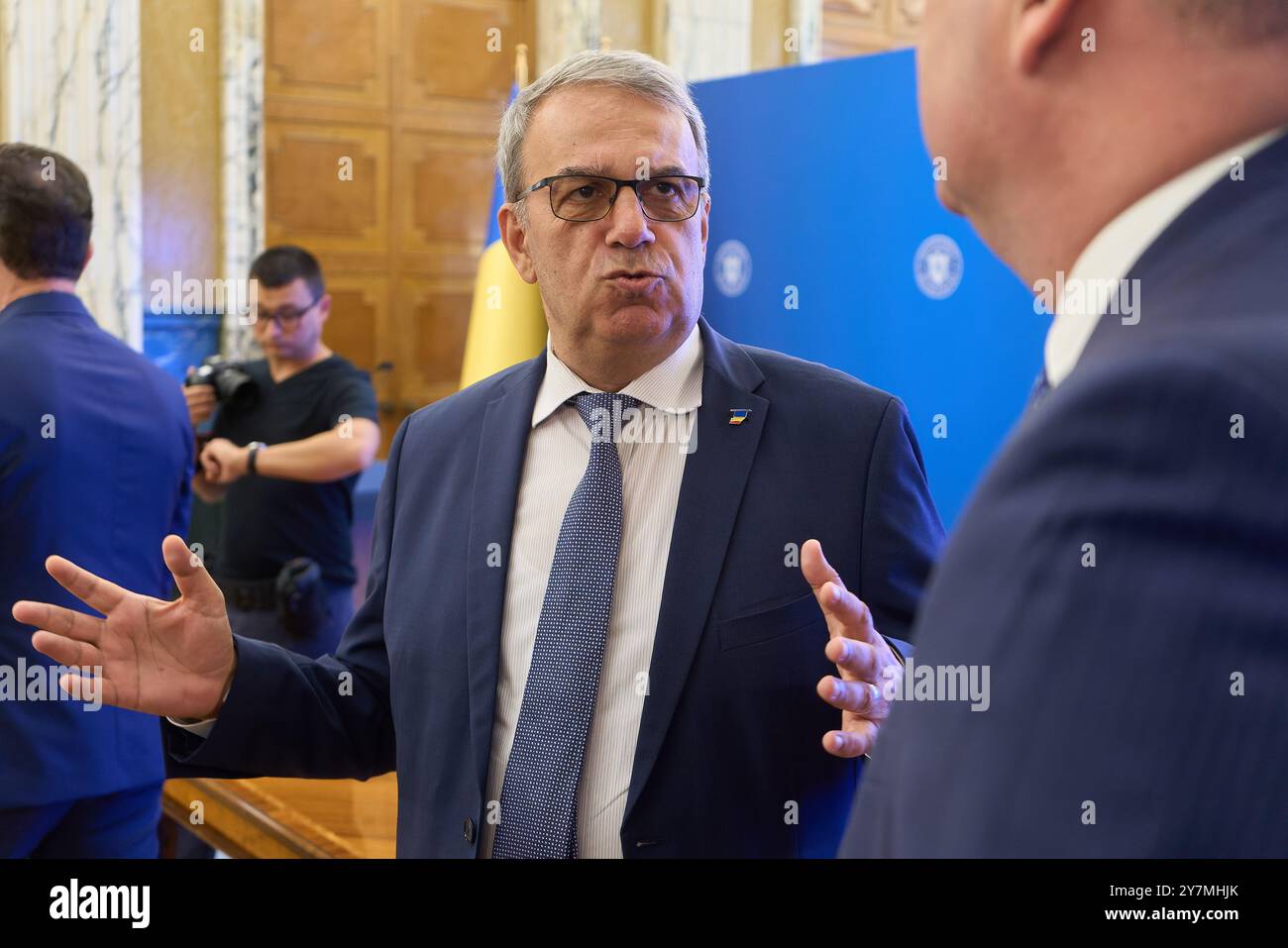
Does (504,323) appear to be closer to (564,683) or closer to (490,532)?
(490,532)

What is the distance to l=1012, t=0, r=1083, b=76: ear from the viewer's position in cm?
A: 60

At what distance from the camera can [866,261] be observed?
→ 3.82 m

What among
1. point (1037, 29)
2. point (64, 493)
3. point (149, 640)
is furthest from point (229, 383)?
point (1037, 29)

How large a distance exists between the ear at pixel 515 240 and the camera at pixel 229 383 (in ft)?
7.46

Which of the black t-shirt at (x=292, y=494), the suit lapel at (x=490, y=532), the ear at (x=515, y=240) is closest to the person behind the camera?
the suit lapel at (x=490, y=532)

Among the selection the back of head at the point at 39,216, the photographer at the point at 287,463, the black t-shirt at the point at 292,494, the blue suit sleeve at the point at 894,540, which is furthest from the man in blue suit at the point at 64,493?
the blue suit sleeve at the point at 894,540

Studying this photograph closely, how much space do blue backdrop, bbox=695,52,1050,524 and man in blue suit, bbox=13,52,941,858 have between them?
5.65ft

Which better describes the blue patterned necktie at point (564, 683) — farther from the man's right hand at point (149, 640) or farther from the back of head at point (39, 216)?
the back of head at point (39, 216)

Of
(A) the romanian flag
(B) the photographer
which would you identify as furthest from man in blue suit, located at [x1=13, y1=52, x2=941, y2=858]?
(A) the romanian flag

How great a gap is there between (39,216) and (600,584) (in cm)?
172

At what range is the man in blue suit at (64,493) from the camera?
2.53 metres
